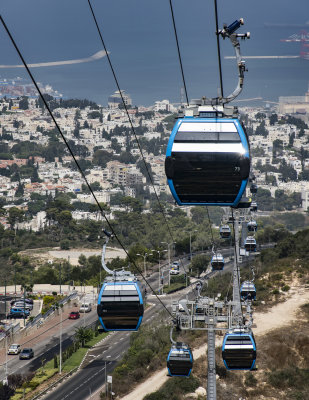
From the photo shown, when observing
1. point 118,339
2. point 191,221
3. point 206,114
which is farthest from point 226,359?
point 191,221

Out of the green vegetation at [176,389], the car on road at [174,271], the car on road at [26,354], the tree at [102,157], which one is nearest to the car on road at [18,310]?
the car on road at [26,354]

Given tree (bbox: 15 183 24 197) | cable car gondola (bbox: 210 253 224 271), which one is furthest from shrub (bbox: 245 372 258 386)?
tree (bbox: 15 183 24 197)

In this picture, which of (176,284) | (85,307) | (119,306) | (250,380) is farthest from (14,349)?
(119,306)

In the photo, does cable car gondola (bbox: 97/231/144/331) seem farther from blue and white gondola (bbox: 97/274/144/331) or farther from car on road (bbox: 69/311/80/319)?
car on road (bbox: 69/311/80/319)

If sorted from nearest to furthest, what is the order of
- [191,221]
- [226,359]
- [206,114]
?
[206,114]
[226,359]
[191,221]

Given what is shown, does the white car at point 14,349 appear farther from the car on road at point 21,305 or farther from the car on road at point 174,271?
the car on road at point 174,271

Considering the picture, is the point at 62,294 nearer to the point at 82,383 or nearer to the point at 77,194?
the point at 82,383
